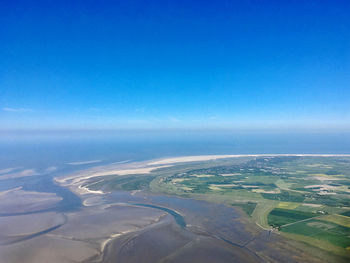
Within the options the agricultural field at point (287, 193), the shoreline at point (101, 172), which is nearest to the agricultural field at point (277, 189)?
the agricultural field at point (287, 193)

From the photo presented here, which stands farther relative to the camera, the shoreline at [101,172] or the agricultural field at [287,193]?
the shoreline at [101,172]

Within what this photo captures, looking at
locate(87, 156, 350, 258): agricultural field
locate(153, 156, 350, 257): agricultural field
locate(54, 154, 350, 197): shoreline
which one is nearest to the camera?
locate(153, 156, 350, 257): agricultural field

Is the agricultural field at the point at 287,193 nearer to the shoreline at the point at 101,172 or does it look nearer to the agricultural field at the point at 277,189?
the agricultural field at the point at 277,189

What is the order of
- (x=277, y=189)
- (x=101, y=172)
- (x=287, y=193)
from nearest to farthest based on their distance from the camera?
(x=287, y=193)
(x=277, y=189)
(x=101, y=172)

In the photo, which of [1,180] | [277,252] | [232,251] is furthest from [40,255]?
[1,180]

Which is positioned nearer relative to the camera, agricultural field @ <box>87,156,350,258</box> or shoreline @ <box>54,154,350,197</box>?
agricultural field @ <box>87,156,350,258</box>

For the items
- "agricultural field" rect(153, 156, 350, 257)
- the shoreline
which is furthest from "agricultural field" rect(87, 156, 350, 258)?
the shoreline

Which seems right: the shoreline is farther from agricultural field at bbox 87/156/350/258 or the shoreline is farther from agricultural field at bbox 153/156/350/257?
agricultural field at bbox 153/156/350/257

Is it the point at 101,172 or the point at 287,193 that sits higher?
the point at 101,172

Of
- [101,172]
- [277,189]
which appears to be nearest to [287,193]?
[277,189]

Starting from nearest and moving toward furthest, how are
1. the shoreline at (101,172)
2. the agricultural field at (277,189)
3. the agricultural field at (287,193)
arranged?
the agricultural field at (287,193) < the agricultural field at (277,189) < the shoreline at (101,172)

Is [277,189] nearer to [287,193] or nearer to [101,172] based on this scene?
[287,193]

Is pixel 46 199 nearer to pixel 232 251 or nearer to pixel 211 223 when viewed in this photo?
pixel 211 223
